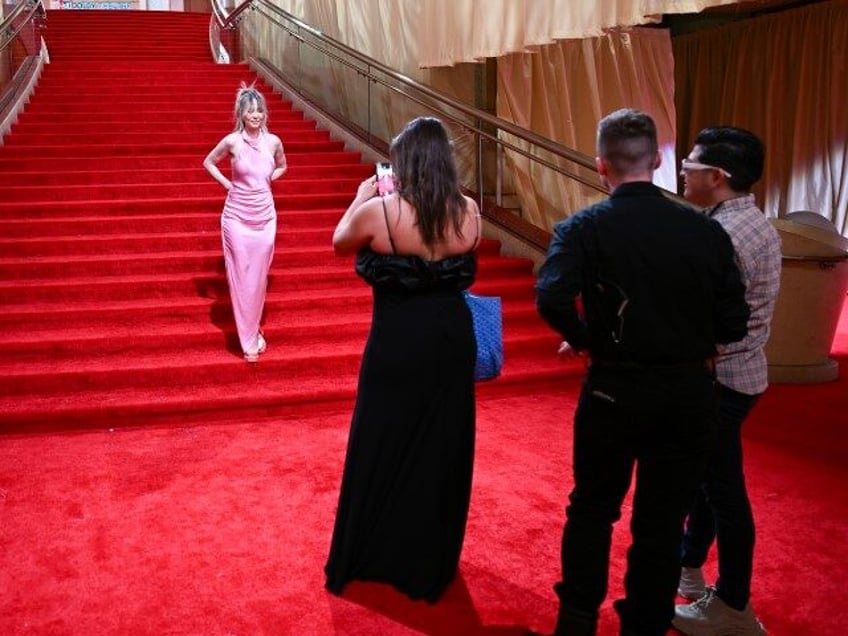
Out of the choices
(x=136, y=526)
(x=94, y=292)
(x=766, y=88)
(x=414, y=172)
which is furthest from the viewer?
(x=766, y=88)

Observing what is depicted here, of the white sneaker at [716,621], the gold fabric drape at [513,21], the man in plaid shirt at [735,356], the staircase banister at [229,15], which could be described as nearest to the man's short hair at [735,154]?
the man in plaid shirt at [735,356]

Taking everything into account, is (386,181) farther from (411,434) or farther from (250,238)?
(250,238)

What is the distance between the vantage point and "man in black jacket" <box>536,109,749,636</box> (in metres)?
1.83

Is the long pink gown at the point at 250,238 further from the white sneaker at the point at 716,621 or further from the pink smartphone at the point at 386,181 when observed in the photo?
the white sneaker at the point at 716,621

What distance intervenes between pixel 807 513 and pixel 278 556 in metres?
2.14

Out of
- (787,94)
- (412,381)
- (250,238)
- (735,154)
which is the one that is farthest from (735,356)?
(787,94)

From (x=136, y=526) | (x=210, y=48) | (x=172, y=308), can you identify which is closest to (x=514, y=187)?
(x=172, y=308)

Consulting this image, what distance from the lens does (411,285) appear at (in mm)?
2320

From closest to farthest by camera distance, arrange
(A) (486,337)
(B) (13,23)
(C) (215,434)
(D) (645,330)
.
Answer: (D) (645,330) → (A) (486,337) → (C) (215,434) → (B) (13,23)

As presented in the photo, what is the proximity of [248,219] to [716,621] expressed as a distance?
3499 millimetres

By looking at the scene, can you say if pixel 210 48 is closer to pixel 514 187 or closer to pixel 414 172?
pixel 514 187

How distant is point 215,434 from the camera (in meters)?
4.18

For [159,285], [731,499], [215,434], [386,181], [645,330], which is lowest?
[215,434]

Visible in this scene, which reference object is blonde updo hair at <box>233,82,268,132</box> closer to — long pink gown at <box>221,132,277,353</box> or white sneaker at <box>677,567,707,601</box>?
long pink gown at <box>221,132,277,353</box>
